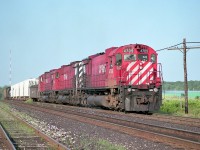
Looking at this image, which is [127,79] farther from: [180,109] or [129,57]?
[180,109]

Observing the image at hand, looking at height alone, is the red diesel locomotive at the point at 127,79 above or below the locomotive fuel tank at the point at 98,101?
above

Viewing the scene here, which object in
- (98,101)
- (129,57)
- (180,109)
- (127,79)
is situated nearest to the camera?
(127,79)

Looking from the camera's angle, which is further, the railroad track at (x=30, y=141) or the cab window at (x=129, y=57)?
the cab window at (x=129, y=57)

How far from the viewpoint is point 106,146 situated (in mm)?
8250

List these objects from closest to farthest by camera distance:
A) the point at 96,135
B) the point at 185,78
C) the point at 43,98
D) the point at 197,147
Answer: the point at 197,147 < the point at 96,135 < the point at 185,78 < the point at 43,98

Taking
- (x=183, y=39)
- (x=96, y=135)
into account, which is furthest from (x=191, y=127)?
(x=183, y=39)

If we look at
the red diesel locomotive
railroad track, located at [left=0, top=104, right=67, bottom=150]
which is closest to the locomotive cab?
the red diesel locomotive

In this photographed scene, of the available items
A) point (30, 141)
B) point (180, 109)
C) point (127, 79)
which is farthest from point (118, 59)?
point (30, 141)

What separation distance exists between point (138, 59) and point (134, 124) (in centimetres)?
694

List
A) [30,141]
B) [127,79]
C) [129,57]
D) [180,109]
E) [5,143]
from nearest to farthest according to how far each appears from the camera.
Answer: [5,143] < [30,141] < [127,79] < [129,57] < [180,109]

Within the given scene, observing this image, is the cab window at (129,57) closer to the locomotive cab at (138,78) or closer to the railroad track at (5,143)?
the locomotive cab at (138,78)

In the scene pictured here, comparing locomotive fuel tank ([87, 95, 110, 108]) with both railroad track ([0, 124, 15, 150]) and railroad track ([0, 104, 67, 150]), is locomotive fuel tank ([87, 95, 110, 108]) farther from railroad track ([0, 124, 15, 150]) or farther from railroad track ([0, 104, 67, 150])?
railroad track ([0, 124, 15, 150])

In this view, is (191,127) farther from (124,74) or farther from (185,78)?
(185,78)

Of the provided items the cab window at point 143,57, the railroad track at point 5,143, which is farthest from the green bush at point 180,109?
the railroad track at point 5,143
